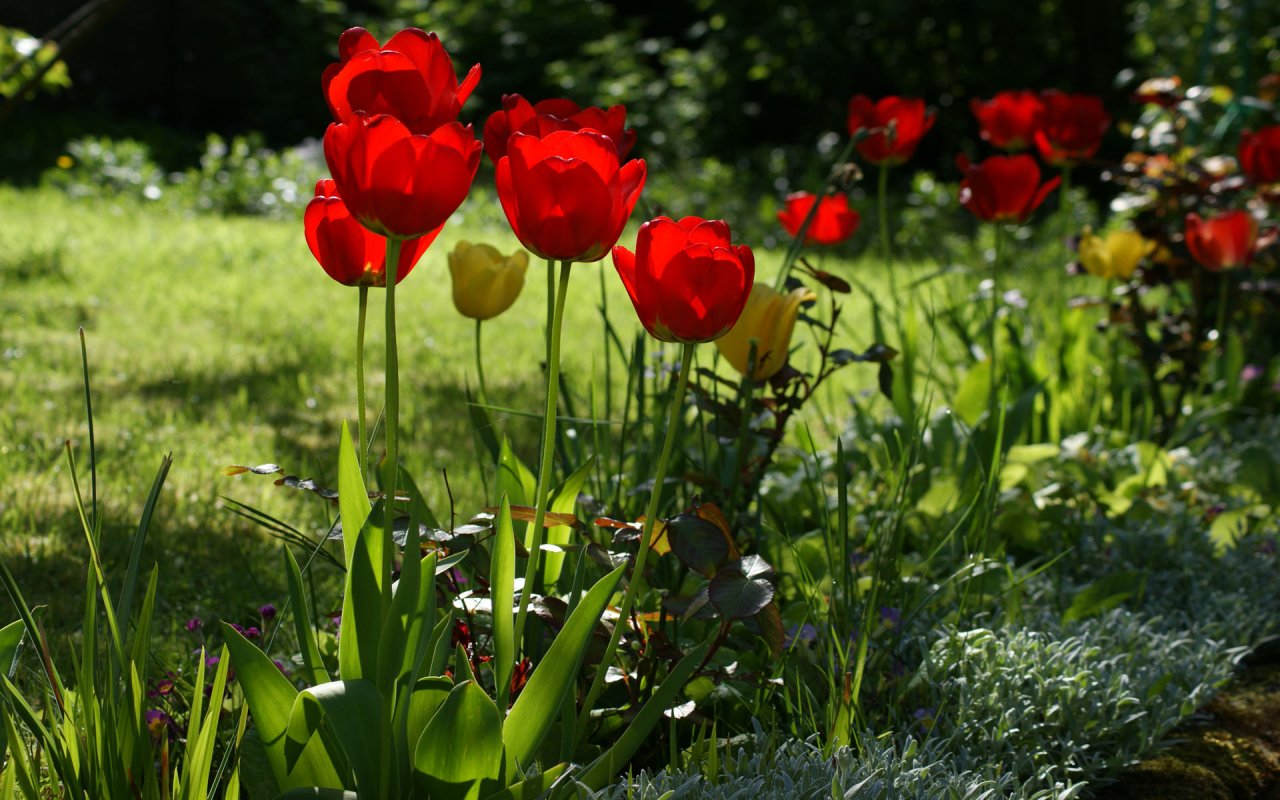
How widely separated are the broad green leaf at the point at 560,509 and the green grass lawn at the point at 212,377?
6.0 inches

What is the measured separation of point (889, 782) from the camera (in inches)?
53.3

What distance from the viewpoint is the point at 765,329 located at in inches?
68.9

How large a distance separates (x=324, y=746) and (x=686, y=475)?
2.54ft

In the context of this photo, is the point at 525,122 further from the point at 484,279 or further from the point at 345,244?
the point at 484,279

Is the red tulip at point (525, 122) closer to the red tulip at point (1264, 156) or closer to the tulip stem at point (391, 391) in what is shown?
the tulip stem at point (391, 391)

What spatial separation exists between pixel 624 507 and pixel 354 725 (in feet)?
2.87

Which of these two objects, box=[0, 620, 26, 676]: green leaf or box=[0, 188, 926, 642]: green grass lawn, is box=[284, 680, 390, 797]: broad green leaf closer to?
box=[0, 620, 26, 676]: green leaf

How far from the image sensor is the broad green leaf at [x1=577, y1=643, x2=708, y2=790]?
1.25 meters

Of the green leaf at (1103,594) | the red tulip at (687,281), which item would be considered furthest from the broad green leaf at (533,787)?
the green leaf at (1103,594)

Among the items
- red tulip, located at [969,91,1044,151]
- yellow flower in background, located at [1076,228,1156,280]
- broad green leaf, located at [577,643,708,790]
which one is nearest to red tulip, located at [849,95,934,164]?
red tulip, located at [969,91,1044,151]

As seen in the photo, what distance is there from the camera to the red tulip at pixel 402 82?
3.92ft

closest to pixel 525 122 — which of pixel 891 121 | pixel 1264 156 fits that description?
pixel 891 121

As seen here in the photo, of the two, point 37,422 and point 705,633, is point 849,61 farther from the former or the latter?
point 705,633

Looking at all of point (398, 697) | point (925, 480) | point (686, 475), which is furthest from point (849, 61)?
point (398, 697)
